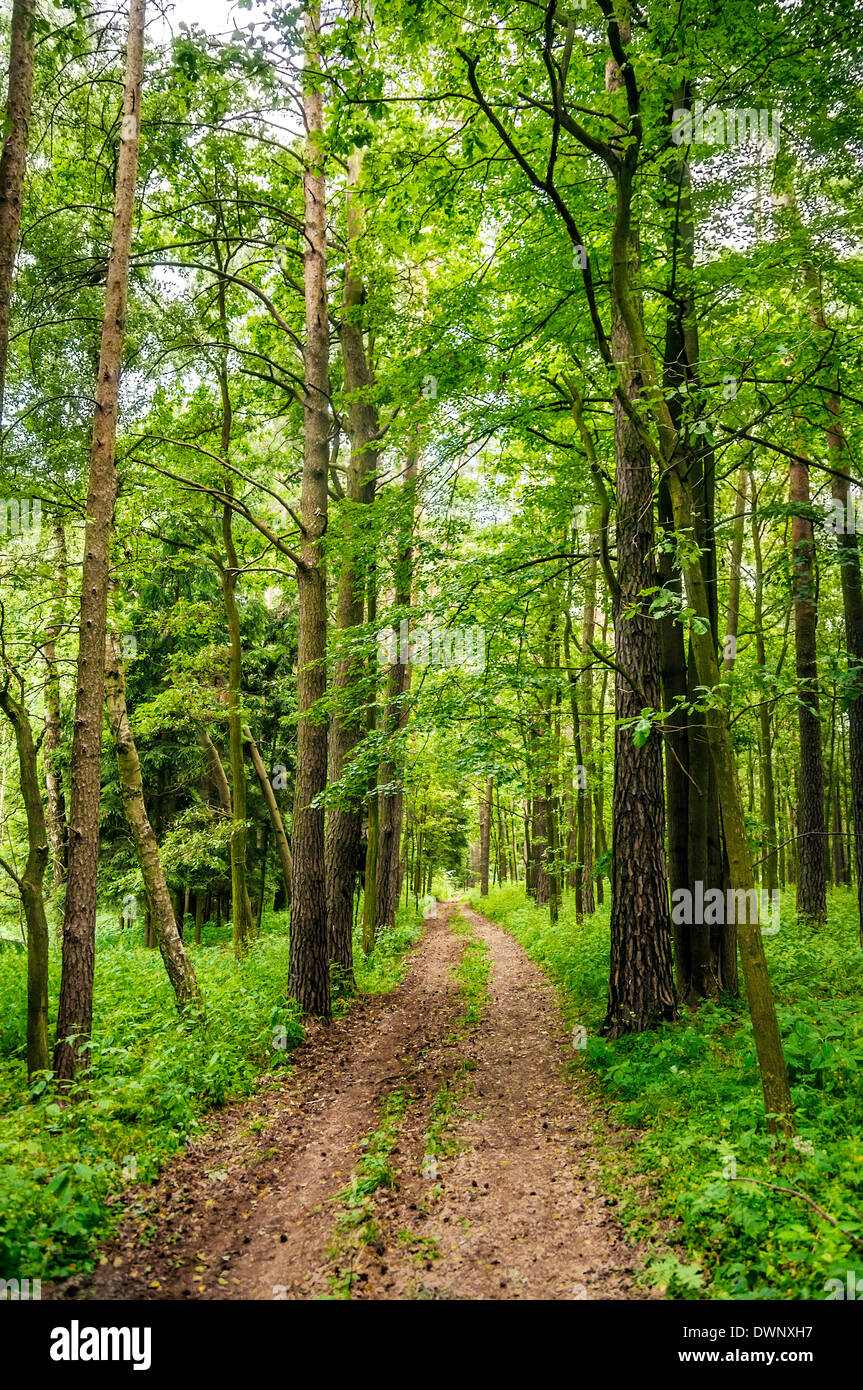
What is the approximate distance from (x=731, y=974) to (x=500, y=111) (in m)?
10.1

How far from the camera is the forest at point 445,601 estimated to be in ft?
14.1

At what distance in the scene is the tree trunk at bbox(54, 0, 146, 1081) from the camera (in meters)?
6.47

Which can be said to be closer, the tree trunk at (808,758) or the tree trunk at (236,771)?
the tree trunk at (236,771)

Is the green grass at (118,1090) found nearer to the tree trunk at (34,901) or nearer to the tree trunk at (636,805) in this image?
the tree trunk at (34,901)

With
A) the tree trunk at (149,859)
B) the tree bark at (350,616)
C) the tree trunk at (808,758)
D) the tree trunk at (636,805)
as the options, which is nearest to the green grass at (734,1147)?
the tree trunk at (636,805)

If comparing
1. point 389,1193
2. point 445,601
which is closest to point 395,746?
point 445,601

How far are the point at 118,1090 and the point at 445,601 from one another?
19.3 ft

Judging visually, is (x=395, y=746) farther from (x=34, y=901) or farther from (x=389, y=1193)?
(x=389, y=1193)

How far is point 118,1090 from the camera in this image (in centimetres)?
575

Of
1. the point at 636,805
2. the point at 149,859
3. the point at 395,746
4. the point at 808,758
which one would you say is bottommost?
the point at 149,859

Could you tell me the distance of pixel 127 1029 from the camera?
7.70 metres

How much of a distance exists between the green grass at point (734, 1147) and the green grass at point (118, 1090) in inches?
136
